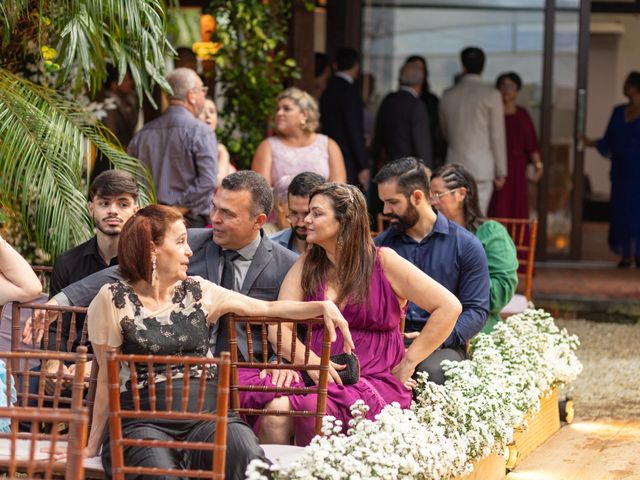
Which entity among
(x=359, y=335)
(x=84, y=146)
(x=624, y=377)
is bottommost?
(x=624, y=377)

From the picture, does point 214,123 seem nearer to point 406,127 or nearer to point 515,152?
point 406,127

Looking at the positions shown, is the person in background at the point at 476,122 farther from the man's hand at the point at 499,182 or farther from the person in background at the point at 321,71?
the person in background at the point at 321,71

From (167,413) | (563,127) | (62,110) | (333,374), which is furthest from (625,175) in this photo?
(167,413)

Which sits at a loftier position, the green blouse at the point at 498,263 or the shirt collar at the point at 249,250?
the shirt collar at the point at 249,250

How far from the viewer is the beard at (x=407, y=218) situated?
18.3 feet

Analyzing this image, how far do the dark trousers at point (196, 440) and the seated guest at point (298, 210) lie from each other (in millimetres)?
1620

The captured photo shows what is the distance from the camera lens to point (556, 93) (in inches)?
450

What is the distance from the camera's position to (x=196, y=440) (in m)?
3.84

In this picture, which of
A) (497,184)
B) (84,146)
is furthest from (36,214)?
(497,184)

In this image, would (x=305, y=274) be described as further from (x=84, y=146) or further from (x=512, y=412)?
(x=84, y=146)

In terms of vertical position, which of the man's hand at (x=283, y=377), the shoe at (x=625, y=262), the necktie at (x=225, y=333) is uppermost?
the necktie at (x=225, y=333)

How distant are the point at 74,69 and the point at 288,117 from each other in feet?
4.51

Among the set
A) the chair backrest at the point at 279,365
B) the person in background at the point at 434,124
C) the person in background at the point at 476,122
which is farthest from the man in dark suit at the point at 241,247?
the person in background at the point at 434,124

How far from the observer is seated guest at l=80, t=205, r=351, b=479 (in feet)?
12.6
